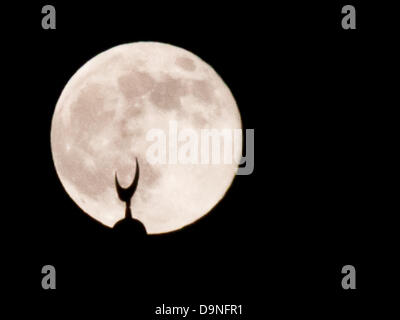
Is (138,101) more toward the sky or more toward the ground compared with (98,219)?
more toward the sky

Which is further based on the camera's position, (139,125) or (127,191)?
(139,125)

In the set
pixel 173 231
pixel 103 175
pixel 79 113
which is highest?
pixel 79 113

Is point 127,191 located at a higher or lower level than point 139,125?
lower

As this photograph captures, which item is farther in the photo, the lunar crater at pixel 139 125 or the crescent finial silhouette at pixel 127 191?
the lunar crater at pixel 139 125

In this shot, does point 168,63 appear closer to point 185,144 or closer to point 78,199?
point 185,144

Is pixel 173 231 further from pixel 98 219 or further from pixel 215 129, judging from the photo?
pixel 215 129

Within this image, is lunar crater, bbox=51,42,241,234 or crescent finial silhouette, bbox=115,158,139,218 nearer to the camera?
crescent finial silhouette, bbox=115,158,139,218

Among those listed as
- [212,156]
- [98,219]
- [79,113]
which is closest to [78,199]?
[98,219]

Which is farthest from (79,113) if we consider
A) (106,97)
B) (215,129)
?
(215,129)

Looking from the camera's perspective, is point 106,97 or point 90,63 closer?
point 106,97

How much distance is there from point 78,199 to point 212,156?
132cm

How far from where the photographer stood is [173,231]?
6809 millimetres

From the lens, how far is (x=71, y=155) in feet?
20.8

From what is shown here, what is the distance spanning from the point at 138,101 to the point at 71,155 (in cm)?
79
